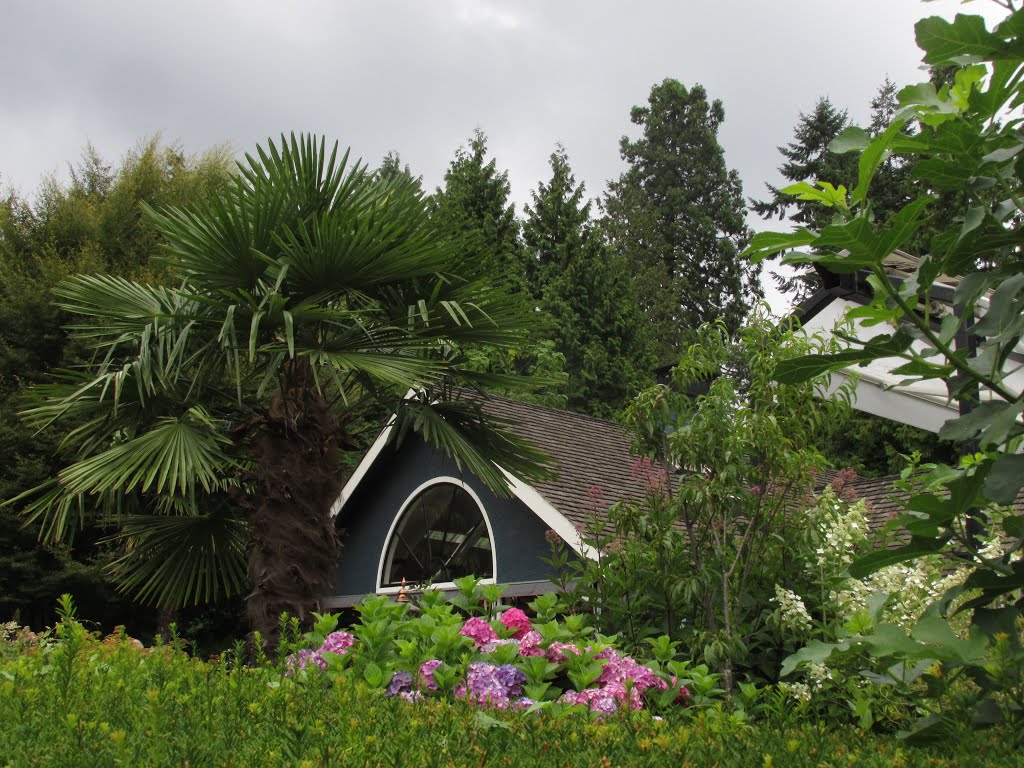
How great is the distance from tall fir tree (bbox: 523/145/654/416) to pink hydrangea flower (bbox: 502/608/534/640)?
65.4ft

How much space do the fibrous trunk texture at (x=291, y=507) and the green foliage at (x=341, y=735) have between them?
4.72 m

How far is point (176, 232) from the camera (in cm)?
787

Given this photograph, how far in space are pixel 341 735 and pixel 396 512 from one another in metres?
11.3

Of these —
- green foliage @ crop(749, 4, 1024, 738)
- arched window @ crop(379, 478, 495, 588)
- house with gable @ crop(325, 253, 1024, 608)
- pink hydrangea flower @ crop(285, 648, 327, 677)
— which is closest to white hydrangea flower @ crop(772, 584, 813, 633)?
pink hydrangea flower @ crop(285, 648, 327, 677)

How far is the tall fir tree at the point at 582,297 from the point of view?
2519cm

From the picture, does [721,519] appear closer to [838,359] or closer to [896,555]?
[896,555]

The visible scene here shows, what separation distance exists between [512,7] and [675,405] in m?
3.44

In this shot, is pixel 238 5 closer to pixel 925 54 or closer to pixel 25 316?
pixel 925 54

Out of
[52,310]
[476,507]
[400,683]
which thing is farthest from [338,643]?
[52,310]

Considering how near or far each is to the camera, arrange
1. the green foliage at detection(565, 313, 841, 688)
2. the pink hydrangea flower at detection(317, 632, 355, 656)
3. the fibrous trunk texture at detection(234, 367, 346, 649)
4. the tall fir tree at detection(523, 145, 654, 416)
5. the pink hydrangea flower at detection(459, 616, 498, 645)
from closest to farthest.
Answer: the pink hydrangea flower at detection(317, 632, 355, 656) < the pink hydrangea flower at detection(459, 616, 498, 645) < the green foliage at detection(565, 313, 841, 688) < the fibrous trunk texture at detection(234, 367, 346, 649) < the tall fir tree at detection(523, 145, 654, 416)

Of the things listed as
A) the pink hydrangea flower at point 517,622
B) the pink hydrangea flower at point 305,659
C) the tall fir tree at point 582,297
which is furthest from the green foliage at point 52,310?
the pink hydrangea flower at point 517,622

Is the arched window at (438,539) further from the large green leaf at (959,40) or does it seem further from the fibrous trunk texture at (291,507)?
the large green leaf at (959,40)

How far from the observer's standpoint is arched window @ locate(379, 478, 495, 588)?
12.0 m

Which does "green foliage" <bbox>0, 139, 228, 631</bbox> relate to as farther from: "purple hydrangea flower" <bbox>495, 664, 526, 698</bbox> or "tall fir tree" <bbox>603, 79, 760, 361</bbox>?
"tall fir tree" <bbox>603, 79, 760, 361</bbox>
